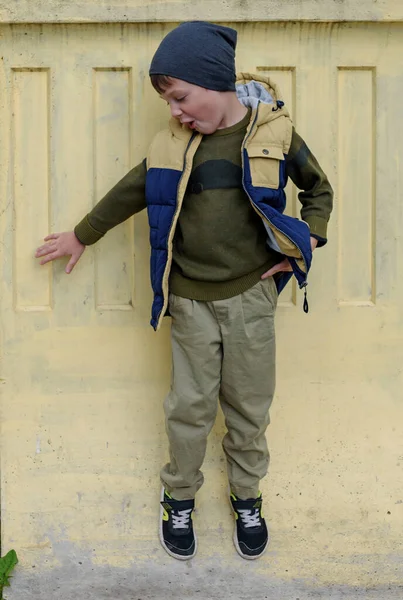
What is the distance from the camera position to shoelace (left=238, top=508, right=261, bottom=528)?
2744 mm

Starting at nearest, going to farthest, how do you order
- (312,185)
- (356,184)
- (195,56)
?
1. (195,56)
2. (312,185)
3. (356,184)

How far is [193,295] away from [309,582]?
117cm

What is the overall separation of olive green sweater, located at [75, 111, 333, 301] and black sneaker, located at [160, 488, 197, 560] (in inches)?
30.4

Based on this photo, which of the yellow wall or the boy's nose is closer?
the boy's nose

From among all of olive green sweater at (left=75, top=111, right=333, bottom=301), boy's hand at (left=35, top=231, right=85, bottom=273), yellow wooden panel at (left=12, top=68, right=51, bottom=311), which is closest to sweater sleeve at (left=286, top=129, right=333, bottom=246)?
olive green sweater at (left=75, top=111, right=333, bottom=301)

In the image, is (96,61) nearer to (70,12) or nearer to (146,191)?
(70,12)

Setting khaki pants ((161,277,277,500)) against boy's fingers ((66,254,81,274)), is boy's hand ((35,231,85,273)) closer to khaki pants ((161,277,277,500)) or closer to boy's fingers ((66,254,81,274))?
boy's fingers ((66,254,81,274))

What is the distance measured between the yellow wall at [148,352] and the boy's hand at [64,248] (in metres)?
0.07

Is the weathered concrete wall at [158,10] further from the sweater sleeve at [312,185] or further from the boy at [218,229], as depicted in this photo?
the sweater sleeve at [312,185]

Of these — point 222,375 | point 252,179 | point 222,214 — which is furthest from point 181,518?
point 252,179

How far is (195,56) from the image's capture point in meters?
2.32

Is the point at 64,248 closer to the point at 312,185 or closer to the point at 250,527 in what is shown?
the point at 312,185

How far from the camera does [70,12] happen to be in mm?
2686

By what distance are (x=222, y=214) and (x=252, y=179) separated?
0.15 metres
